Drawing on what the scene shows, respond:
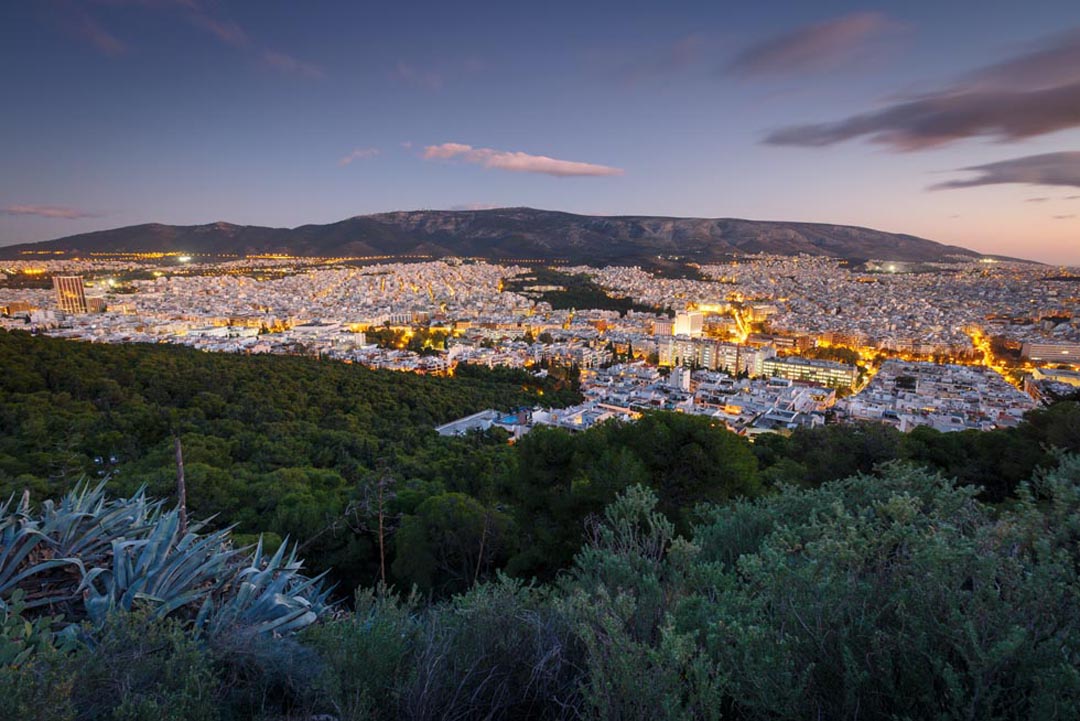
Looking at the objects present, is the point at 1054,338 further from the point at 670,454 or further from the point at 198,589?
the point at 198,589

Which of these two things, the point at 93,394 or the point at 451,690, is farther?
the point at 93,394

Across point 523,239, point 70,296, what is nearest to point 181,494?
point 70,296

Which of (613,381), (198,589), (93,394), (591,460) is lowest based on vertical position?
(613,381)

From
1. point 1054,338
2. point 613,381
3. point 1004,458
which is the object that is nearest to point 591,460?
point 1004,458

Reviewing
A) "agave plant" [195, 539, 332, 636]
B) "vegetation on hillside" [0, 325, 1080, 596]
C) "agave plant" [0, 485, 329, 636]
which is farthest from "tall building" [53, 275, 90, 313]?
"agave plant" [195, 539, 332, 636]

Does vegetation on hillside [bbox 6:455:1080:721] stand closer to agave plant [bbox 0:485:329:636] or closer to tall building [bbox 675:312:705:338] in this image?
agave plant [bbox 0:485:329:636]

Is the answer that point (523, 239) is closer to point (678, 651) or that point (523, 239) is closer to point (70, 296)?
point (70, 296)
